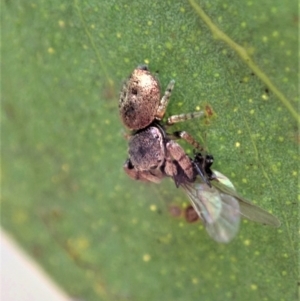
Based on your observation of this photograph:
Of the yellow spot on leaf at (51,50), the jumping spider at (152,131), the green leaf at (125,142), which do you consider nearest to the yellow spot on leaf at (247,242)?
the green leaf at (125,142)

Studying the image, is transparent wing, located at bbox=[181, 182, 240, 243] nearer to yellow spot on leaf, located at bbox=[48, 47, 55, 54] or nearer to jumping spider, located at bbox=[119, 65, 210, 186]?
jumping spider, located at bbox=[119, 65, 210, 186]

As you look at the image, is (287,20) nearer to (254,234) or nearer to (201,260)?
(254,234)

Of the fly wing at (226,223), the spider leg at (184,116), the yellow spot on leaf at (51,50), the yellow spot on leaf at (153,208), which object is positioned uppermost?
the yellow spot on leaf at (51,50)

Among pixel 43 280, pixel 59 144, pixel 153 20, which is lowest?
pixel 43 280

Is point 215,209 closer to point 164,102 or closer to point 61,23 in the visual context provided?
point 164,102

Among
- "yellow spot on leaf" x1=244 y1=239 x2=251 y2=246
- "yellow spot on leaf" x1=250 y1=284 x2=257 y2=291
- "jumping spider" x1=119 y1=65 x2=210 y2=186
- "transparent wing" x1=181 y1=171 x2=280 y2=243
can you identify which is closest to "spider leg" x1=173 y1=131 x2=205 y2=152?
"jumping spider" x1=119 y1=65 x2=210 y2=186

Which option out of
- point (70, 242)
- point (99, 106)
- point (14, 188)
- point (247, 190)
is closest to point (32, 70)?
point (99, 106)

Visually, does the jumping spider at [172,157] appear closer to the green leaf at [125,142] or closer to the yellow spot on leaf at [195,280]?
the green leaf at [125,142]
